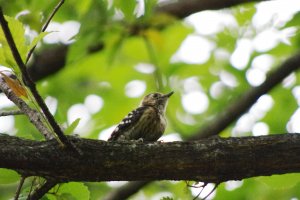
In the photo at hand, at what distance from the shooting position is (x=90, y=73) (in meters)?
7.30

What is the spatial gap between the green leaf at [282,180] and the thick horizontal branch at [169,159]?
12cm

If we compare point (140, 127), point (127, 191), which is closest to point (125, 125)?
point (140, 127)

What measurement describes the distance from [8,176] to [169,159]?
4.50ft

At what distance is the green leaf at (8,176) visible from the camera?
2.74 m

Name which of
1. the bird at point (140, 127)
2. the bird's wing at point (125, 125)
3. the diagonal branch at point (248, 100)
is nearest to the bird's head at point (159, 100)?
the bird at point (140, 127)

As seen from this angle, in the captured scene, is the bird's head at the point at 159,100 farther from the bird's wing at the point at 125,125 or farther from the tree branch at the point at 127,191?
the tree branch at the point at 127,191

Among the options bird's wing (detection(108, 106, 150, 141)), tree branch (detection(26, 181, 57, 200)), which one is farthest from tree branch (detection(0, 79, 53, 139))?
bird's wing (detection(108, 106, 150, 141))

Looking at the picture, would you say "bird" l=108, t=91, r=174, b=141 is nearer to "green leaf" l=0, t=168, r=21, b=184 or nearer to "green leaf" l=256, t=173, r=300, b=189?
"green leaf" l=256, t=173, r=300, b=189

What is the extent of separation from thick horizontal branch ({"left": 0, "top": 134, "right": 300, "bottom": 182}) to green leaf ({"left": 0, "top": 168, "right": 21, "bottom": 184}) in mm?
84

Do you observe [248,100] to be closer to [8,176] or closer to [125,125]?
[125,125]

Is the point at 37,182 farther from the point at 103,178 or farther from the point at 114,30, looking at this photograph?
the point at 114,30

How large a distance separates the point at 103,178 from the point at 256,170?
138 centimetres

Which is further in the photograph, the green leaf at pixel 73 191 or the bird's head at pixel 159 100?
the bird's head at pixel 159 100

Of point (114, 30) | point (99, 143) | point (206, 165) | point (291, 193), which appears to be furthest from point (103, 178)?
point (291, 193)
